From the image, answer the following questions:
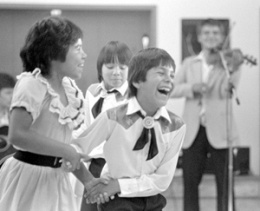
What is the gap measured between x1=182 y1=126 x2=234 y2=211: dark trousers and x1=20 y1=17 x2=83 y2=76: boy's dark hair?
2055 mm

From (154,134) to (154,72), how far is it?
0.77ft

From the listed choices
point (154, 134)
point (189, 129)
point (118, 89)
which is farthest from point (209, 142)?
point (154, 134)

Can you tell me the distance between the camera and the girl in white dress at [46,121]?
2088 mm

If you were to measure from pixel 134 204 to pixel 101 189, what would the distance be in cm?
16

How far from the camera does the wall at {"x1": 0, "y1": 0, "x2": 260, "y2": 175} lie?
6.14 m

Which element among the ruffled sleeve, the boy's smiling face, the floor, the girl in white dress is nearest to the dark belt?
the girl in white dress

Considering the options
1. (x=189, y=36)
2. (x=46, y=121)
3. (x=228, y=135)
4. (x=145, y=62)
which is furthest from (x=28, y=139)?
(x=189, y=36)

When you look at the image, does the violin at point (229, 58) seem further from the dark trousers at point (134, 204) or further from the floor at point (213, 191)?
the dark trousers at point (134, 204)

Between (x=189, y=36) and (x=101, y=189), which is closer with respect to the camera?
(x=101, y=189)

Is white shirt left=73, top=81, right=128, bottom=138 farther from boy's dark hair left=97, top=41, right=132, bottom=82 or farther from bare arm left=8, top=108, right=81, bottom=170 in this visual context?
bare arm left=8, top=108, right=81, bottom=170

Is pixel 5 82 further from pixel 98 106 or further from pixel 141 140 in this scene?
pixel 141 140

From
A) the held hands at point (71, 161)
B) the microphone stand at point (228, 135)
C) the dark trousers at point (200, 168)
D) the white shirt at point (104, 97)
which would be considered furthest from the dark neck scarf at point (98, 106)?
the dark trousers at point (200, 168)

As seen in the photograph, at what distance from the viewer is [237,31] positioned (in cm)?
618

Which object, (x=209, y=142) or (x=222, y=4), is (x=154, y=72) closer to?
(x=209, y=142)
